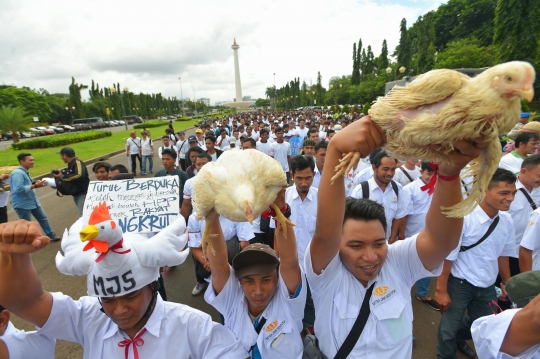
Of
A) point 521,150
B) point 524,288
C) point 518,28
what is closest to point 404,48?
point 518,28

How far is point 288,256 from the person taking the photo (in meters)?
1.70

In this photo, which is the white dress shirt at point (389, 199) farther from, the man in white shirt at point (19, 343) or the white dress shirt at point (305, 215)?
the man in white shirt at point (19, 343)

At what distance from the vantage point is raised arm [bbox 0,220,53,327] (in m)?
1.31

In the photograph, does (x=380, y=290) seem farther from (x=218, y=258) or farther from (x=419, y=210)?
(x=419, y=210)

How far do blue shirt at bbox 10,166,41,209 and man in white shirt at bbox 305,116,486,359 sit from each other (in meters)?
7.10

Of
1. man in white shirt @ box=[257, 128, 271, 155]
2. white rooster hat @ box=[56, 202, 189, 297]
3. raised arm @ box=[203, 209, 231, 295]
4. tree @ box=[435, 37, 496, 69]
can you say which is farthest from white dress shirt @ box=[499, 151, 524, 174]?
tree @ box=[435, 37, 496, 69]

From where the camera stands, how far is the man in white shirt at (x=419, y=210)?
4020 mm

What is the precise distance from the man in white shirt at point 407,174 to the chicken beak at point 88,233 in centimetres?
515

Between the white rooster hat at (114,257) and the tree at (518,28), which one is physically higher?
the tree at (518,28)

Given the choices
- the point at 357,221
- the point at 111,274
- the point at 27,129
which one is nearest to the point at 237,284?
the point at 111,274

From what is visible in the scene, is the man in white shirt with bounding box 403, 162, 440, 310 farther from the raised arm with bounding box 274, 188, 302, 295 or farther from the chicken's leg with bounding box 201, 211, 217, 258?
the chicken's leg with bounding box 201, 211, 217, 258

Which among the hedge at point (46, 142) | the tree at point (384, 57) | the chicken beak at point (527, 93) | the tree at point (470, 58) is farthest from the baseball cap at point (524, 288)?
the tree at point (384, 57)

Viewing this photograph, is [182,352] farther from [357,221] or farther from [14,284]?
[357,221]

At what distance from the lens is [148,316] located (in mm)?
1760
